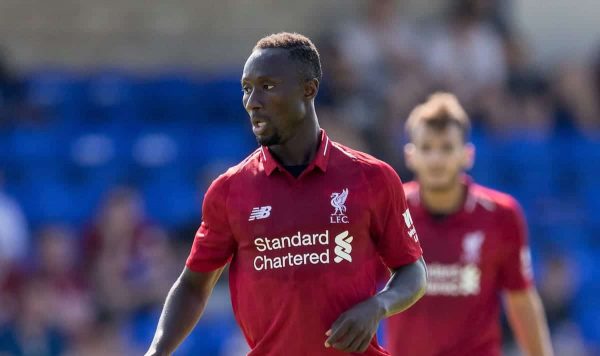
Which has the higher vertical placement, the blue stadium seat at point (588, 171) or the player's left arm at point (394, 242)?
the player's left arm at point (394, 242)

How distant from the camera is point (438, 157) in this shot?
6.65 metres

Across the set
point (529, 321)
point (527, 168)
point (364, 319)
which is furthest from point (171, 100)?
point (364, 319)

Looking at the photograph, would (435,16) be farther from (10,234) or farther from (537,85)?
(10,234)

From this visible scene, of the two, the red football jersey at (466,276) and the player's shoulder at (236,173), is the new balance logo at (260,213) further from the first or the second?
the red football jersey at (466,276)

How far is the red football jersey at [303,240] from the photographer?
447 centimetres

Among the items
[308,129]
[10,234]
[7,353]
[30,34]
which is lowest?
[7,353]

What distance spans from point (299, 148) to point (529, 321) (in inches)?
86.4

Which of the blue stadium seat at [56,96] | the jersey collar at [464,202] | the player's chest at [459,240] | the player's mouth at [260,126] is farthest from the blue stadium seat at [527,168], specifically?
the player's mouth at [260,126]

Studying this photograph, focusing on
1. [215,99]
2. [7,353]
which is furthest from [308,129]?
[215,99]

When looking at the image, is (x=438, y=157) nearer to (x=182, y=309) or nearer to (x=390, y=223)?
(x=390, y=223)

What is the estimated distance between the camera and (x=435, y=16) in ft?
46.0

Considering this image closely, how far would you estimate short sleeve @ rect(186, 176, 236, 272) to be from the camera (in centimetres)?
461

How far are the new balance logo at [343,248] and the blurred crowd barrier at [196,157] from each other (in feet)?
18.3

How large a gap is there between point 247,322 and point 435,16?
981cm
